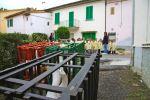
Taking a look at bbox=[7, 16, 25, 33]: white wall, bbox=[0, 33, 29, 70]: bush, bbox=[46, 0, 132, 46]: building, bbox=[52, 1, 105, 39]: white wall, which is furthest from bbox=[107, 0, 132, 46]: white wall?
bbox=[0, 33, 29, 70]: bush

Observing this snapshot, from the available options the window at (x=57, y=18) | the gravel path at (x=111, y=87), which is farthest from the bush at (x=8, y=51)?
the window at (x=57, y=18)

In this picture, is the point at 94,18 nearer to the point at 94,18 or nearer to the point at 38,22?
the point at 94,18

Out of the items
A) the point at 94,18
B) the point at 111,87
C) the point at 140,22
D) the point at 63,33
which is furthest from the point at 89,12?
the point at 111,87

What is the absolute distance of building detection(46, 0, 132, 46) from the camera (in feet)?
109

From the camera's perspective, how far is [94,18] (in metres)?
36.7

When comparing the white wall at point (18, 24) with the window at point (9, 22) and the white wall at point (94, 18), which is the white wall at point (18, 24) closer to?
the window at point (9, 22)

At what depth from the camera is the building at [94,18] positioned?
33125mm

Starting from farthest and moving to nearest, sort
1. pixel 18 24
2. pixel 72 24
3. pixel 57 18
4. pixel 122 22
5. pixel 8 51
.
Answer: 1. pixel 18 24
2. pixel 57 18
3. pixel 72 24
4. pixel 122 22
5. pixel 8 51

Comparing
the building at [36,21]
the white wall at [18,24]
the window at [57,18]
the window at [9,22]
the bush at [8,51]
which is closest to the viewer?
the bush at [8,51]

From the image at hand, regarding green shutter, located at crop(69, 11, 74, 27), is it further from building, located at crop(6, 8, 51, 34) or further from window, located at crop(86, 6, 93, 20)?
building, located at crop(6, 8, 51, 34)

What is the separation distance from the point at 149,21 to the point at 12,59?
539 cm

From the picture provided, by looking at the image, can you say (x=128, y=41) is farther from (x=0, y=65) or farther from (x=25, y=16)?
(x=0, y=65)

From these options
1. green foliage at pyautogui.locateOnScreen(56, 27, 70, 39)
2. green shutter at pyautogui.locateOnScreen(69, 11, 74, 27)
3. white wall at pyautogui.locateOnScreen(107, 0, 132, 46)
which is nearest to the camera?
white wall at pyautogui.locateOnScreen(107, 0, 132, 46)

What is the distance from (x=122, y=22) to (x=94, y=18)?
177 inches
